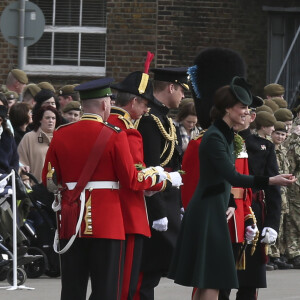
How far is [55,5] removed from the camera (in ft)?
69.5

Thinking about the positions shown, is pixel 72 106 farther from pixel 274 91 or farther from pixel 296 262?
pixel 274 91

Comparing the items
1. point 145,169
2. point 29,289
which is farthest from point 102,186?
point 29,289

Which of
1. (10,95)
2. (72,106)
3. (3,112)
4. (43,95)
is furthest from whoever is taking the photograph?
(10,95)

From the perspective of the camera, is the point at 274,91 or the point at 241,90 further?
the point at 274,91

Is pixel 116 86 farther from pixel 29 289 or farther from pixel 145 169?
pixel 29 289

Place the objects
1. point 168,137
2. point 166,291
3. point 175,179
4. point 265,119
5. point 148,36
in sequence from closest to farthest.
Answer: point 175,179 < point 168,137 < point 166,291 < point 265,119 < point 148,36

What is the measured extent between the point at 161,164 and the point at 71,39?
12.2 metres

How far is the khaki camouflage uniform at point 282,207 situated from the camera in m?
15.2

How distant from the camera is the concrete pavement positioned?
11609 millimetres

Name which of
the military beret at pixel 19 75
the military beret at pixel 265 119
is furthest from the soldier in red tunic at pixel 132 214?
the military beret at pixel 19 75

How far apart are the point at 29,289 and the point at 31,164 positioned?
Result: 210 cm

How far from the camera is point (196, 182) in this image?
8.89 metres

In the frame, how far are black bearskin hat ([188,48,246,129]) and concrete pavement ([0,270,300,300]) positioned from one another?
2854 mm

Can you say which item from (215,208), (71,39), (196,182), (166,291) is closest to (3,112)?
(166,291)
